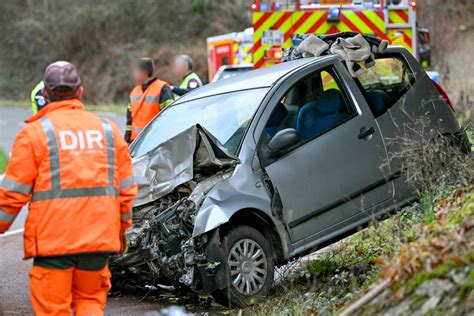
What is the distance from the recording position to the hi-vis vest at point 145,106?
10.7 meters

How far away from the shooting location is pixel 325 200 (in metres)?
7.33

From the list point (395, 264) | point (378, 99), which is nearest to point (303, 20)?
point (378, 99)

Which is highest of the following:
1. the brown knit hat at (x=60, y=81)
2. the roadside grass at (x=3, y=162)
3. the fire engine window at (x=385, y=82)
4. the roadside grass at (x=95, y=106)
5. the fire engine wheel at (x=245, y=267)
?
the brown knit hat at (x=60, y=81)

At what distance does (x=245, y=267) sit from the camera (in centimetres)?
685

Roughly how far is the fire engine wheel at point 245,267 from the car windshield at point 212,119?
69 cm

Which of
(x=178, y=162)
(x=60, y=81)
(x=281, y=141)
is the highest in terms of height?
(x=60, y=81)

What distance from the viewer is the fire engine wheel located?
6.73 metres

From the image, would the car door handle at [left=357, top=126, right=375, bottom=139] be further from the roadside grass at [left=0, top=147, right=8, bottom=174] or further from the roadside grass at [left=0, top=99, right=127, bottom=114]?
the roadside grass at [left=0, top=99, right=127, bottom=114]

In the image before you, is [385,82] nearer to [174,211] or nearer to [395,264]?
[174,211]

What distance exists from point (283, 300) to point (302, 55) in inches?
109

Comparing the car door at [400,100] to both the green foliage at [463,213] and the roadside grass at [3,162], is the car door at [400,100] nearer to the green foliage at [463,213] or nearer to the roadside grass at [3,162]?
the green foliage at [463,213]

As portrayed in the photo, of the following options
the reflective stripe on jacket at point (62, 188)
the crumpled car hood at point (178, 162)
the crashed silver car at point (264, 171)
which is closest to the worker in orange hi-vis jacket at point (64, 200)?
the reflective stripe on jacket at point (62, 188)

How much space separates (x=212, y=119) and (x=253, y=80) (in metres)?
0.51

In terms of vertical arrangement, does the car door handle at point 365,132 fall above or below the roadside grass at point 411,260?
above
